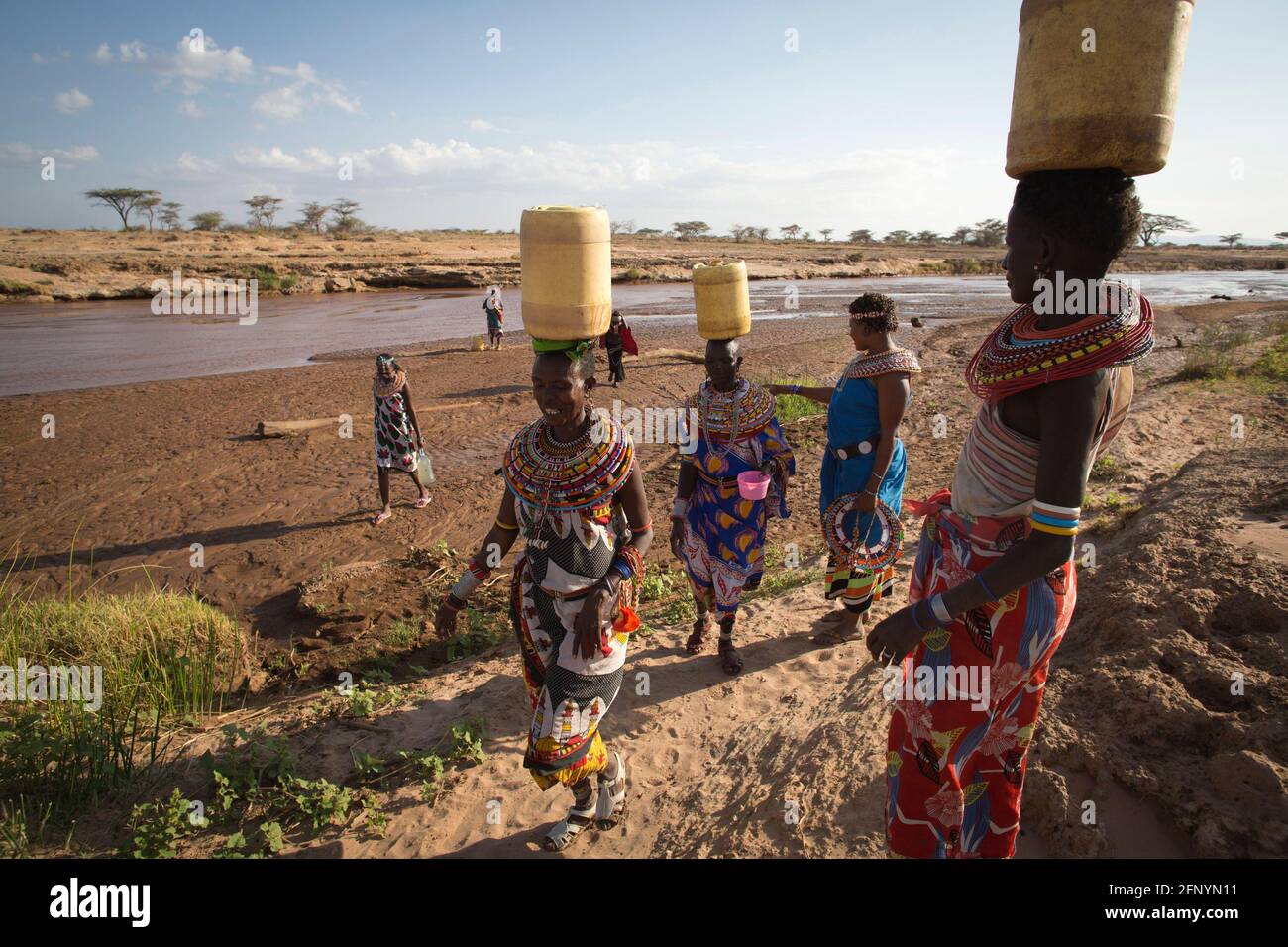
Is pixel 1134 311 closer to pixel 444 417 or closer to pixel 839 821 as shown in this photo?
pixel 839 821

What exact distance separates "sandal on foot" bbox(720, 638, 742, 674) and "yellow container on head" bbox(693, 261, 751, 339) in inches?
69.1

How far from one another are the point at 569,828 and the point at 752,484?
74.6 inches

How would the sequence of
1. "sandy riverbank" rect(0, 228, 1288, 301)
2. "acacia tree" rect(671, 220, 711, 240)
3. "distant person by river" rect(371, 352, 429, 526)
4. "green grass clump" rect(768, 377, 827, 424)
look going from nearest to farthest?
"distant person by river" rect(371, 352, 429, 526) → "green grass clump" rect(768, 377, 827, 424) → "sandy riverbank" rect(0, 228, 1288, 301) → "acacia tree" rect(671, 220, 711, 240)

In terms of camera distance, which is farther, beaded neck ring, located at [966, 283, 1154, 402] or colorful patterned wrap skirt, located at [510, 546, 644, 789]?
colorful patterned wrap skirt, located at [510, 546, 644, 789]

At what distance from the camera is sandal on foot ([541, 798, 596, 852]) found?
2805 millimetres

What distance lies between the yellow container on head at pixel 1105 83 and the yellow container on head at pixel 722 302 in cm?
209

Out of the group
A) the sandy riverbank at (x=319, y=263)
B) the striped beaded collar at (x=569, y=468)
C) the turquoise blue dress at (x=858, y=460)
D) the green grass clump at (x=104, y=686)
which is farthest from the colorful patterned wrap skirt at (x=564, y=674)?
the sandy riverbank at (x=319, y=263)

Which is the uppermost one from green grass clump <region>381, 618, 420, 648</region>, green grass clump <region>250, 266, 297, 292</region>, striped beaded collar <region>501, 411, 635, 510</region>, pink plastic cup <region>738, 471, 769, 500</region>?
green grass clump <region>250, 266, 297, 292</region>

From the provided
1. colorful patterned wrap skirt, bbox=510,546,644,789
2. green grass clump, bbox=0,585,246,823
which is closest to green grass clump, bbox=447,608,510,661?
green grass clump, bbox=0,585,246,823

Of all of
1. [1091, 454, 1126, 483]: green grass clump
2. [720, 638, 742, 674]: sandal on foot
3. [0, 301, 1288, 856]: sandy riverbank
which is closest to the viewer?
[0, 301, 1288, 856]: sandy riverbank

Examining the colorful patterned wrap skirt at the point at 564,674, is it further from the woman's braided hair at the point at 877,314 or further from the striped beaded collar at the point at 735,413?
the woman's braided hair at the point at 877,314

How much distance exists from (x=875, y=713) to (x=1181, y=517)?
255 centimetres

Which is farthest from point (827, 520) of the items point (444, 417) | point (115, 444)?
point (115, 444)

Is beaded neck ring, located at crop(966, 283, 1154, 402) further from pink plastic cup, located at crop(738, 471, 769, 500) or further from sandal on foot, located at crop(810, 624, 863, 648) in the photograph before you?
sandal on foot, located at crop(810, 624, 863, 648)
